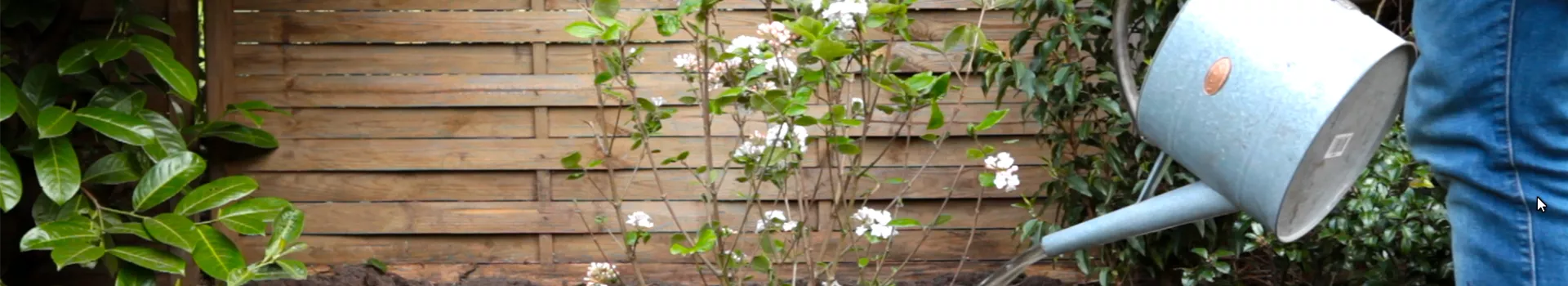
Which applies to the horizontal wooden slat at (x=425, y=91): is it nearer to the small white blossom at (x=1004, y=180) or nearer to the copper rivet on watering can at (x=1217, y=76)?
the small white blossom at (x=1004, y=180)

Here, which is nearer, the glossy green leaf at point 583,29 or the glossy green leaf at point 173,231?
the glossy green leaf at point 583,29

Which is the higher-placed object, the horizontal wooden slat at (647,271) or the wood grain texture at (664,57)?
the wood grain texture at (664,57)

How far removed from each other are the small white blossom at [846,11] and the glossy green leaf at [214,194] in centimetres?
120

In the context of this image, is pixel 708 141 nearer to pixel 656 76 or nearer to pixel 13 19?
pixel 656 76

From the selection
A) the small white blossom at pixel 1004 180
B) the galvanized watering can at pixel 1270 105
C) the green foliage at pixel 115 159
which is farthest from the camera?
the green foliage at pixel 115 159

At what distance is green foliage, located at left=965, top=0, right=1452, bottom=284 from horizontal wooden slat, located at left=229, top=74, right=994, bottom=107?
1.00 feet

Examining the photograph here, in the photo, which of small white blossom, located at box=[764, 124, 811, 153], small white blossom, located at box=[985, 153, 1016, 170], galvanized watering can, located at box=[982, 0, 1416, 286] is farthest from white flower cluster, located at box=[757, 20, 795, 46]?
galvanized watering can, located at box=[982, 0, 1416, 286]

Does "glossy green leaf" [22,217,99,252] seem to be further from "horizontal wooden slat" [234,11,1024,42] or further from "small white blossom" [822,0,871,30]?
"small white blossom" [822,0,871,30]

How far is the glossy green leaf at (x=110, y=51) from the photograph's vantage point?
6.88 ft

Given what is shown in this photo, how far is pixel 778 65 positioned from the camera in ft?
5.54

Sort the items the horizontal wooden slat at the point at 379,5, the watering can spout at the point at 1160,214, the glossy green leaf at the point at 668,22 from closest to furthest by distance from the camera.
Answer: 1. the watering can spout at the point at 1160,214
2. the glossy green leaf at the point at 668,22
3. the horizontal wooden slat at the point at 379,5

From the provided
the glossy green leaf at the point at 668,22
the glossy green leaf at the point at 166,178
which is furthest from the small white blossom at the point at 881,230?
the glossy green leaf at the point at 166,178

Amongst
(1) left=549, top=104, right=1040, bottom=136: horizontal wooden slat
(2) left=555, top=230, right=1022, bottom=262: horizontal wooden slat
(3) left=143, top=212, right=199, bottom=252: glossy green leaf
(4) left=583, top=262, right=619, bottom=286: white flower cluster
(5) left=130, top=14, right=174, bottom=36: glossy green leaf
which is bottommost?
(2) left=555, top=230, right=1022, bottom=262: horizontal wooden slat

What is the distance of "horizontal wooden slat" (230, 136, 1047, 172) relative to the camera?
254cm
